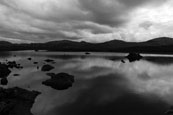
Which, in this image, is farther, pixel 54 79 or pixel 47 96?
pixel 54 79

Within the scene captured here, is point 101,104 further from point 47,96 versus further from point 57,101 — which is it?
point 47,96

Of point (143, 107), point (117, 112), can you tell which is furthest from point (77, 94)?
point (143, 107)

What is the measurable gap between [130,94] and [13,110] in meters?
26.0

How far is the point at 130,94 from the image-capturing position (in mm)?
34500

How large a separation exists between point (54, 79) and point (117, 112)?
68.2 feet

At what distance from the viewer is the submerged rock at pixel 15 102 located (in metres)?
19.8

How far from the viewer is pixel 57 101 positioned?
28.5 metres

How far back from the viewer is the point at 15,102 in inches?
901

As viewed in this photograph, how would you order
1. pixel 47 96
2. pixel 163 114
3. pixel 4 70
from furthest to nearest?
pixel 4 70 < pixel 47 96 < pixel 163 114

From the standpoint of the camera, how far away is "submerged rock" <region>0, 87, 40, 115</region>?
1981 cm

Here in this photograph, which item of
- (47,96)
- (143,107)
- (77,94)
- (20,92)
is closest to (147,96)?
(143,107)

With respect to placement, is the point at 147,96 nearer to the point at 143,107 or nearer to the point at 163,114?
the point at 143,107

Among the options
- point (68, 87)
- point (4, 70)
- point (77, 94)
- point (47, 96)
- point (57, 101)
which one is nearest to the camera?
point (57, 101)

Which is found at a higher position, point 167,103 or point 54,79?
point 54,79
